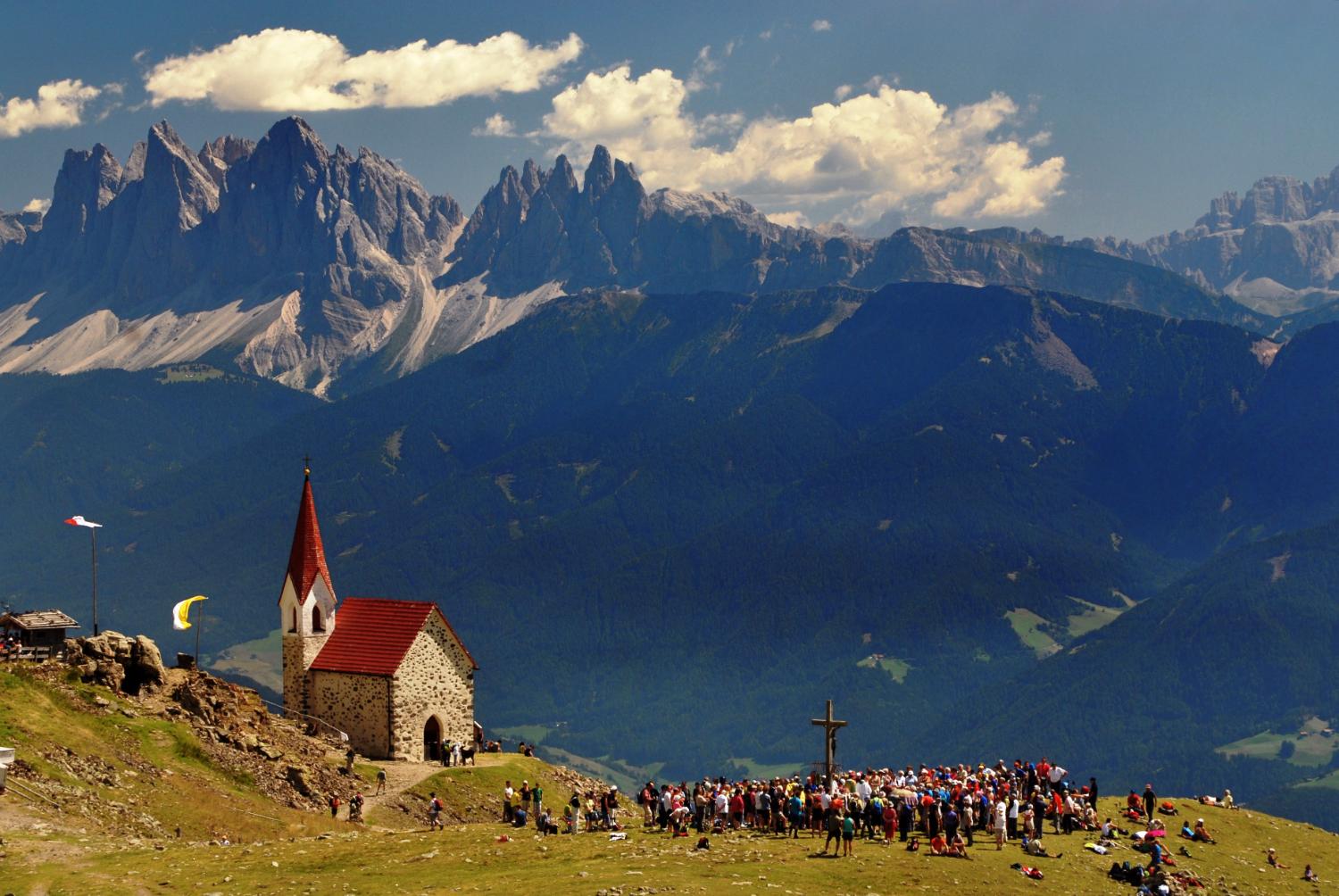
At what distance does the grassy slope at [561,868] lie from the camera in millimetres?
57812

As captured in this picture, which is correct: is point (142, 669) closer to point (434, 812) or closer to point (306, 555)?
point (306, 555)

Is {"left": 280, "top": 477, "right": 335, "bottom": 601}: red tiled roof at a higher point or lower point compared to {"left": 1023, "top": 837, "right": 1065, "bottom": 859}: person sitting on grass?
higher

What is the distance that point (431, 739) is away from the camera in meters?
98.8

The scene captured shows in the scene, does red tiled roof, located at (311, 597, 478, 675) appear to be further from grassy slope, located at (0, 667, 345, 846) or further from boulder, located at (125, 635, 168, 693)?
grassy slope, located at (0, 667, 345, 846)

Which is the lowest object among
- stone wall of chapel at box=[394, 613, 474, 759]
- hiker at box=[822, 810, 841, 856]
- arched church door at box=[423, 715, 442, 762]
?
hiker at box=[822, 810, 841, 856]

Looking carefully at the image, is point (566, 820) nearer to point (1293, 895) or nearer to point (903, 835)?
point (903, 835)

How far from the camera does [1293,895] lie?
72.1m

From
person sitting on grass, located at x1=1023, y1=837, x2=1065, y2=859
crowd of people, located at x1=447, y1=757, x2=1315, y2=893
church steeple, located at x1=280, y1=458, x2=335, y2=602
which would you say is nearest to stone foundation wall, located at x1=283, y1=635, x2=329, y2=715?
church steeple, located at x1=280, y1=458, x2=335, y2=602

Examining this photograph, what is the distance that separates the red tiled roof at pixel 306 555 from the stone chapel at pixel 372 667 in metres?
0.05

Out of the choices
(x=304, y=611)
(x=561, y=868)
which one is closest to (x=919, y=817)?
(x=561, y=868)

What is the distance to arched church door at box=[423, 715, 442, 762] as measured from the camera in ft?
322

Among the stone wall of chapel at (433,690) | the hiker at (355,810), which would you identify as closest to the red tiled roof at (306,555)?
the stone wall of chapel at (433,690)

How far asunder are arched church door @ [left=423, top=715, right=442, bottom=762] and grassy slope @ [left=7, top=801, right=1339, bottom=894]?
78.2 feet

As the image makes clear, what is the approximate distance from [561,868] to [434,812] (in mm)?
19340
